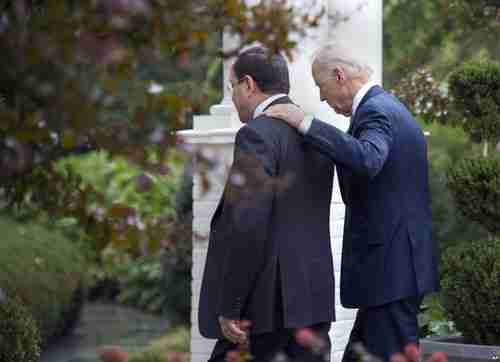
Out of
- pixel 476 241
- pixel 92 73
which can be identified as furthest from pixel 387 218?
pixel 92 73

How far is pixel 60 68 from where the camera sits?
169 cm

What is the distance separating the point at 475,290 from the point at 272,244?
171 cm

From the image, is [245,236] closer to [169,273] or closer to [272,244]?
[272,244]

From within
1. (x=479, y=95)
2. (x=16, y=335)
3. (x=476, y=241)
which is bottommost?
(x=16, y=335)

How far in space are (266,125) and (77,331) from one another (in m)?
6.55

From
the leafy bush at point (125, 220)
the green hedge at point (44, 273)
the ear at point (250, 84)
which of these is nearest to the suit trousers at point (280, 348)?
the ear at point (250, 84)

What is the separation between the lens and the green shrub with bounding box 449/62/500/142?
571 cm

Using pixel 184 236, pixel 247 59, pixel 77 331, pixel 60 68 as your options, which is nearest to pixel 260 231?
pixel 247 59

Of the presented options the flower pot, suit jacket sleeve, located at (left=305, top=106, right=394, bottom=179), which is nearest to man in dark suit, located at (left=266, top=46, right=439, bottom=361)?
suit jacket sleeve, located at (left=305, top=106, right=394, bottom=179)

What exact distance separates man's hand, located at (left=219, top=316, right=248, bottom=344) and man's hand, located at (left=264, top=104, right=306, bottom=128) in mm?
773

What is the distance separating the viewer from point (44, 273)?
8672 millimetres

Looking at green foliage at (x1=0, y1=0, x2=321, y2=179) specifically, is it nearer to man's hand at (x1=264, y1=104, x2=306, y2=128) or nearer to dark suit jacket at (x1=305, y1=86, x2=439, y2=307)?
man's hand at (x1=264, y1=104, x2=306, y2=128)

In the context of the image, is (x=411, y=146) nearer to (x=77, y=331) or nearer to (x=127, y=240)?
(x=127, y=240)

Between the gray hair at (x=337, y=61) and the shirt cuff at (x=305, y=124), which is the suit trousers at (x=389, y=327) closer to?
the shirt cuff at (x=305, y=124)
